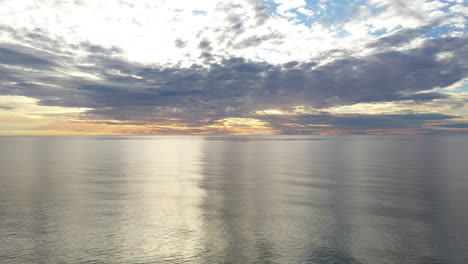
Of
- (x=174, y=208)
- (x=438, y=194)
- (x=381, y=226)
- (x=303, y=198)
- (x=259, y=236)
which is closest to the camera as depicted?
(x=259, y=236)

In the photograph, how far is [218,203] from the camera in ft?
85.3

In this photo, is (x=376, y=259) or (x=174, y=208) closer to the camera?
(x=376, y=259)

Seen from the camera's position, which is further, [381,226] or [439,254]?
[381,226]

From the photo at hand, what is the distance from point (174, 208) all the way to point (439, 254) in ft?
54.6

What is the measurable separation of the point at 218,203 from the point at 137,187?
11350 millimetres

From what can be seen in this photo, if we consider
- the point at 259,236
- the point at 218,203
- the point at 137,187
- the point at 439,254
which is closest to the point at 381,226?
the point at 439,254

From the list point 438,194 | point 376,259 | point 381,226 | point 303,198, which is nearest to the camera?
point 376,259

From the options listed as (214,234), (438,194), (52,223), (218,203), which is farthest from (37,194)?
(438,194)

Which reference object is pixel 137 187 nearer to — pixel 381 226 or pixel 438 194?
pixel 381 226

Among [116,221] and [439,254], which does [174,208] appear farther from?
[439,254]

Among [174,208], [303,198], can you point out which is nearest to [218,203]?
[174,208]

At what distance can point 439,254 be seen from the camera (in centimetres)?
1534

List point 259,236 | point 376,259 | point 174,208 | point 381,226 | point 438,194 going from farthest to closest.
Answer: point 438,194 < point 174,208 < point 381,226 < point 259,236 < point 376,259

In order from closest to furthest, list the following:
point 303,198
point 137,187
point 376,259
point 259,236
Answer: point 376,259 → point 259,236 → point 303,198 → point 137,187
